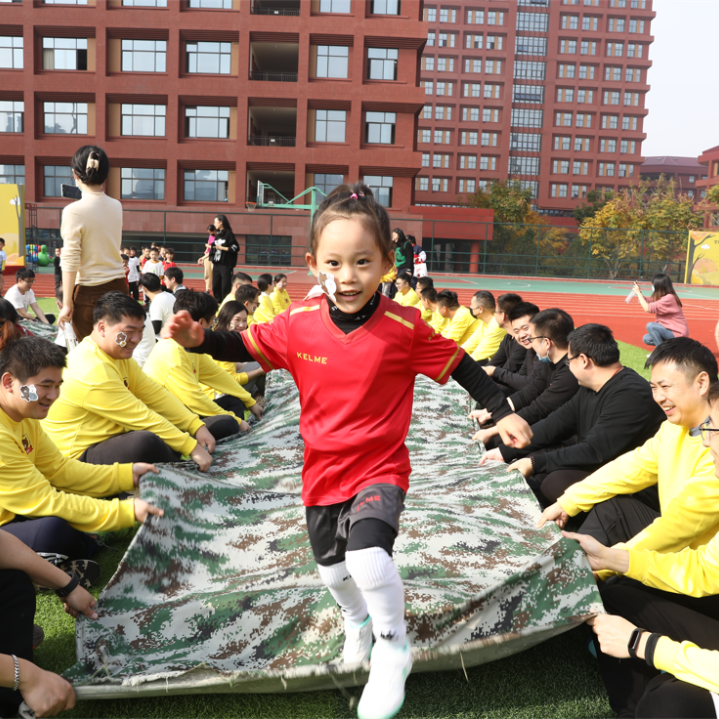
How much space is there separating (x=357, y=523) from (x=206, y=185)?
34.7 meters

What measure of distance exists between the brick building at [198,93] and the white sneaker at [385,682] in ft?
110

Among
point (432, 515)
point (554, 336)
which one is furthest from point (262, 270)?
point (432, 515)

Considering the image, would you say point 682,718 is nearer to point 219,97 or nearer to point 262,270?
point 262,270

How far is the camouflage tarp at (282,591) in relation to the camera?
7.88 ft

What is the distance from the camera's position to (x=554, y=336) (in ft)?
17.8

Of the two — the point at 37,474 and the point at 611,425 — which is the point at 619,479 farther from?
the point at 37,474

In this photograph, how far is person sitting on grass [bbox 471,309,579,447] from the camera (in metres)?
5.22

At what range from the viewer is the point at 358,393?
2.35m

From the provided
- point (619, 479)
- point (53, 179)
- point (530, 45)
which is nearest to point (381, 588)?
point (619, 479)

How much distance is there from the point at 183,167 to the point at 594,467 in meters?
33.8

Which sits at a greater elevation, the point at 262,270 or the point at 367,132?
the point at 367,132

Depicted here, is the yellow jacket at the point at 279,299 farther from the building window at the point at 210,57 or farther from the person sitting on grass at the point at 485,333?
the building window at the point at 210,57

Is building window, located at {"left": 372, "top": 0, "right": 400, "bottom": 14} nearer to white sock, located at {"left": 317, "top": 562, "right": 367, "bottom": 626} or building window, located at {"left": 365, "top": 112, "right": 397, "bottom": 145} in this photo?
building window, located at {"left": 365, "top": 112, "right": 397, "bottom": 145}

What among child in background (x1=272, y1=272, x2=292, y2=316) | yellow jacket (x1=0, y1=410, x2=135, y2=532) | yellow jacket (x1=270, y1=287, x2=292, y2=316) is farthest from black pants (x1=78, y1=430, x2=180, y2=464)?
yellow jacket (x1=270, y1=287, x2=292, y2=316)
